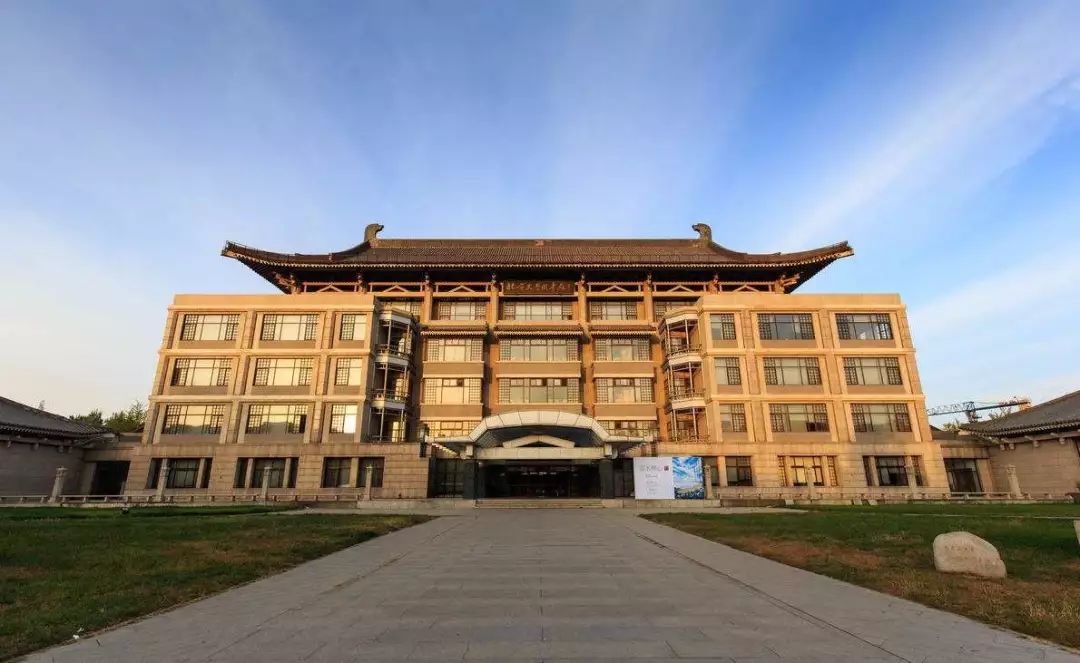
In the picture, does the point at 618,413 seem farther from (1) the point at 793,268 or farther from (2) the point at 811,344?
(1) the point at 793,268

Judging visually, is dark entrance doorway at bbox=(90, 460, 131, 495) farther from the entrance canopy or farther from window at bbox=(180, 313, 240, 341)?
the entrance canopy

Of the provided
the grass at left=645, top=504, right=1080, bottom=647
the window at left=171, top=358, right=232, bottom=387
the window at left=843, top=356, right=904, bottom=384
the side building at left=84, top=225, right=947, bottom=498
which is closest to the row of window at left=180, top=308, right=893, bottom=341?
the side building at left=84, top=225, right=947, bottom=498

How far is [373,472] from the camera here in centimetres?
3541

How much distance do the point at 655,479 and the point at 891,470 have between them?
19.1m

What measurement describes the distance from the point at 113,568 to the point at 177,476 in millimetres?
32041

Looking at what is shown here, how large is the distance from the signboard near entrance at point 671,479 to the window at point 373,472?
17565 mm

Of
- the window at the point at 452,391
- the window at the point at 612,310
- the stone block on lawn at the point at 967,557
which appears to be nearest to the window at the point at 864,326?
the window at the point at 612,310

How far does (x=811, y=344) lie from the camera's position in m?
38.6

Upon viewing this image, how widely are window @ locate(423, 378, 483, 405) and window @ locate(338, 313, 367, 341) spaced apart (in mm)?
6393

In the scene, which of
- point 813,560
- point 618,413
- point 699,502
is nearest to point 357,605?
point 813,560

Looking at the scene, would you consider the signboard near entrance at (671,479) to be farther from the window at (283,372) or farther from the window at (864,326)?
the window at (283,372)

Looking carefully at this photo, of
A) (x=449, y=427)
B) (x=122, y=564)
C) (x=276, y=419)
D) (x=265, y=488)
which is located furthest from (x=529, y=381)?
(x=122, y=564)

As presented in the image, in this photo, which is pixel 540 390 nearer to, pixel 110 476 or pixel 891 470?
pixel 891 470

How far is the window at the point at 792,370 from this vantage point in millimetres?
37906
